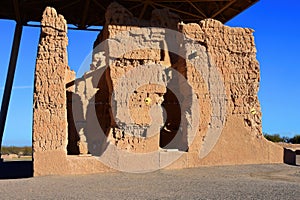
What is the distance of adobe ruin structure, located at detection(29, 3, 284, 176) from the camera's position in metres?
9.95

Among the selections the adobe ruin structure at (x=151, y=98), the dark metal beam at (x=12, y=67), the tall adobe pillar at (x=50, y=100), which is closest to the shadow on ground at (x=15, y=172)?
→ the tall adobe pillar at (x=50, y=100)

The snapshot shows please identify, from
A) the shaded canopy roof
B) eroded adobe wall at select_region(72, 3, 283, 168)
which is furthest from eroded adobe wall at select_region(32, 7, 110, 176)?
the shaded canopy roof

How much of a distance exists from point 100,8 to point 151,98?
27.4 ft

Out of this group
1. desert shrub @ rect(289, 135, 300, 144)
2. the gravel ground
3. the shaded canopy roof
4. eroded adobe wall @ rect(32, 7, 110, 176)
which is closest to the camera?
the gravel ground

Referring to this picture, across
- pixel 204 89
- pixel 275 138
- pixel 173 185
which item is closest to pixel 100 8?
pixel 204 89

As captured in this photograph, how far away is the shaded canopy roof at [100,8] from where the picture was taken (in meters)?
16.6

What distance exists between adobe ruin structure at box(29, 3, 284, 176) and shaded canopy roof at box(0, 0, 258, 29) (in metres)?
5.00

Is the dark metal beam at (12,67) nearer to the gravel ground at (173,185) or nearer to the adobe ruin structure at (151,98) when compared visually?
the adobe ruin structure at (151,98)

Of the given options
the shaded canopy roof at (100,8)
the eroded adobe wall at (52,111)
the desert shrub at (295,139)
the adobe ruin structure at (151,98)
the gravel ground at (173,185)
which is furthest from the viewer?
the desert shrub at (295,139)

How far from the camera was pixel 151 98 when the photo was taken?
10.9m

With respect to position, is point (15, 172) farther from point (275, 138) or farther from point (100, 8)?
point (275, 138)

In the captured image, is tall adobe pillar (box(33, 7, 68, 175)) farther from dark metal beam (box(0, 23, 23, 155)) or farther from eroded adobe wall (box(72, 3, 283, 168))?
dark metal beam (box(0, 23, 23, 155))

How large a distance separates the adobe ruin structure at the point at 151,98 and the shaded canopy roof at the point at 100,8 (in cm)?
500

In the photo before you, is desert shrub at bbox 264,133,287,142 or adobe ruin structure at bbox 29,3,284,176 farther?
desert shrub at bbox 264,133,287,142
